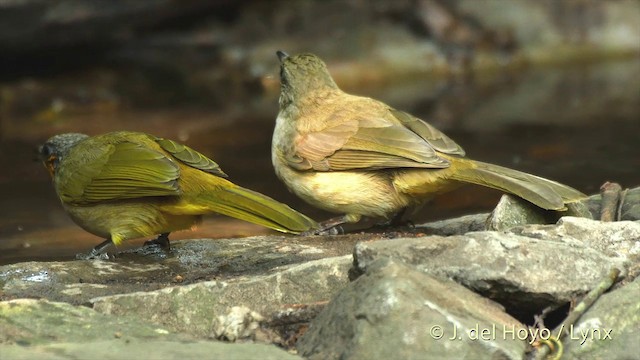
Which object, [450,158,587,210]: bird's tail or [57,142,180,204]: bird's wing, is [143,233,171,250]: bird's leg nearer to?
[57,142,180,204]: bird's wing

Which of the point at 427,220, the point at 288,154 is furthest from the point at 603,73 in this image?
the point at 288,154

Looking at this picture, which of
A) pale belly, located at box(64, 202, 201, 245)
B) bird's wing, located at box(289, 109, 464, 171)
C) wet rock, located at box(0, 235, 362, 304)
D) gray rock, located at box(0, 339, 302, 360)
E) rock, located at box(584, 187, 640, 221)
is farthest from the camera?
bird's wing, located at box(289, 109, 464, 171)

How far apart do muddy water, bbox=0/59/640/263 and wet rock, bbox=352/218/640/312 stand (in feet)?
9.37

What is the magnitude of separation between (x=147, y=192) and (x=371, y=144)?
114cm

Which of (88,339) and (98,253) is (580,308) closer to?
(88,339)

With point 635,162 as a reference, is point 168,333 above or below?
above

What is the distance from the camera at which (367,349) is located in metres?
3.21

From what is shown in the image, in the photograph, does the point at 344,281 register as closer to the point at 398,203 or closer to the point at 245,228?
the point at 398,203

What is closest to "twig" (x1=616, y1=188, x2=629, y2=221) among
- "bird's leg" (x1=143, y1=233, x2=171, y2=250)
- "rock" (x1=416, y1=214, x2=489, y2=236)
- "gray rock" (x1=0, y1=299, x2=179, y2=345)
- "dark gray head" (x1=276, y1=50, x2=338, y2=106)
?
"rock" (x1=416, y1=214, x2=489, y2=236)

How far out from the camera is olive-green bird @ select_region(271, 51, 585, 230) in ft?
16.6

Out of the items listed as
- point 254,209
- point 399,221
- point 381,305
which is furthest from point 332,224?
point 381,305

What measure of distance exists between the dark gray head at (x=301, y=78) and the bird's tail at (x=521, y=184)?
109cm

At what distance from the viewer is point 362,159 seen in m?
5.29

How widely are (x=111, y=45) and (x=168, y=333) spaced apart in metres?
9.97
